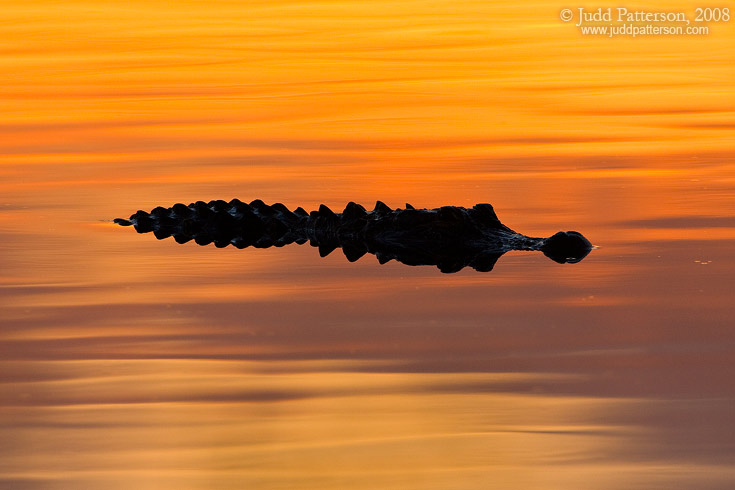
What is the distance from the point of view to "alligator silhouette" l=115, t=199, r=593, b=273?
24.3 metres

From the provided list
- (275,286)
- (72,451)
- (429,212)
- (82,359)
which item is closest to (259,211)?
(429,212)

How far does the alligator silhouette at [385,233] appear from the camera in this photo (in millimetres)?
24281

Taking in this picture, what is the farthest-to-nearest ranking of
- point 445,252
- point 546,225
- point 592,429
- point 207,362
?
point 546,225
point 445,252
point 207,362
point 592,429

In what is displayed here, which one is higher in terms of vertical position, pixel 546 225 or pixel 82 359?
pixel 546 225

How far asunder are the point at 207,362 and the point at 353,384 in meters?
1.83

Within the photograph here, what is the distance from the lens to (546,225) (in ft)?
88.3

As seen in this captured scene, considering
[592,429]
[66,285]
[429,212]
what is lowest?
[592,429]

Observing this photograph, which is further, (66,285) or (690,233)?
(690,233)

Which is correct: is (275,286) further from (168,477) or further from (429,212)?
(168,477)

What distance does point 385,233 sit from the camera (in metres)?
25.3

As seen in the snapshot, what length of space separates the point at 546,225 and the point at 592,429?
42.6 ft

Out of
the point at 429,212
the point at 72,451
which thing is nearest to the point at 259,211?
the point at 429,212

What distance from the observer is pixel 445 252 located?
2450 cm

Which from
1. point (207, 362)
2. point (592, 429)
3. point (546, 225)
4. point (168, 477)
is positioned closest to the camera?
point (168, 477)
